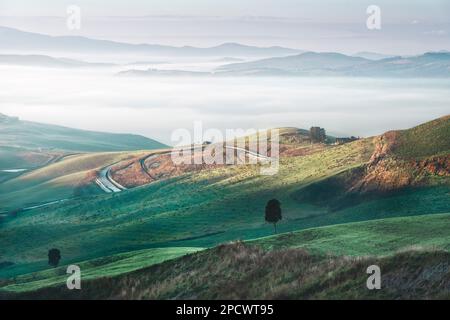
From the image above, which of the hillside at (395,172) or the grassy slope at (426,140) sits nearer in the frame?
the hillside at (395,172)

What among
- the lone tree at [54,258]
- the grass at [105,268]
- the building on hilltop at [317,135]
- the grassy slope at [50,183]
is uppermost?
the building on hilltop at [317,135]

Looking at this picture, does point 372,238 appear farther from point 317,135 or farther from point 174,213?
point 317,135

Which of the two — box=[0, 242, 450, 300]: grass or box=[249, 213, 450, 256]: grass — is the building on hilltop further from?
box=[0, 242, 450, 300]: grass

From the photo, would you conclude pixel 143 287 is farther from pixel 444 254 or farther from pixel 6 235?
pixel 6 235

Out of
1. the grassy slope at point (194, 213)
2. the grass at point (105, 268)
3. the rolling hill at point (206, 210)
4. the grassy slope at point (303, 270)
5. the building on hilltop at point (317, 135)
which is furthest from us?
the building on hilltop at point (317, 135)

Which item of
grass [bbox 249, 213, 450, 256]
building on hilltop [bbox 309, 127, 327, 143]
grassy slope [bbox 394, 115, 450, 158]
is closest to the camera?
grass [bbox 249, 213, 450, 256]

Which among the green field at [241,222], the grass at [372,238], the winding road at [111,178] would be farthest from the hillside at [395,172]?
the winding road at [111,178]

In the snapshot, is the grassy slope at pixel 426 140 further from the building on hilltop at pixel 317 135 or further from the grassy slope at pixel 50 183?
the grassy slope at pixel 50 183

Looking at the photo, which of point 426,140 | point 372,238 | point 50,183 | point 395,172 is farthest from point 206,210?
point 50,183

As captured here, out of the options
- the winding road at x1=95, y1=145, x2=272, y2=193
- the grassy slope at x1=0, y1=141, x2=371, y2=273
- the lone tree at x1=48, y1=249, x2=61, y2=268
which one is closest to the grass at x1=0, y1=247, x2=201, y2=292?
the lone tree at x1=48, y1=249, x2=61, y2=268
